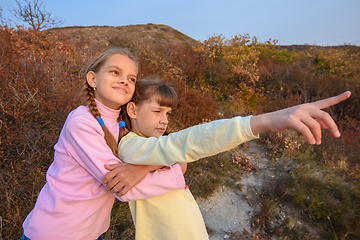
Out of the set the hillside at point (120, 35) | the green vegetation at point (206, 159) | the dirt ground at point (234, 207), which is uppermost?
the hillside at point (120, 35)

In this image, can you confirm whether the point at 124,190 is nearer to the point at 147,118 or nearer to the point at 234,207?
the point at 147,118

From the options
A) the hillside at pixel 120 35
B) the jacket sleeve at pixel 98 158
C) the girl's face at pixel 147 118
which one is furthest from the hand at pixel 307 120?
the hillside at pixel 120 35

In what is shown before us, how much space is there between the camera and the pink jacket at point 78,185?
1055 millimetres

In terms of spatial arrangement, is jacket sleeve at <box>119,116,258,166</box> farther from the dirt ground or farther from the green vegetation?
the dirt ground

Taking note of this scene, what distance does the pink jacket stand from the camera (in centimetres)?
105

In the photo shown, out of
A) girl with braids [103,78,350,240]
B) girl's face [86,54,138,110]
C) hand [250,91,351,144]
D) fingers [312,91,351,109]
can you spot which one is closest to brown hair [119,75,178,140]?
girl with braids [103,78,350,240]

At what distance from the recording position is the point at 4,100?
2867 mm

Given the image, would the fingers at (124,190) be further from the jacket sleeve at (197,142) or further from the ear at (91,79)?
the ear at (91,79)

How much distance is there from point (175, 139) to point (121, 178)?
14.2 inches

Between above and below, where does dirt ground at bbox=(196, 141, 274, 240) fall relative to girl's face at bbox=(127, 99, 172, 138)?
below

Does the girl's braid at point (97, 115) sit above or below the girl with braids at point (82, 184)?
above

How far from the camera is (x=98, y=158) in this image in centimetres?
102

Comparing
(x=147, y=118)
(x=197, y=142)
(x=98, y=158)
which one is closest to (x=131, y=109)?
(x=147, y=118)

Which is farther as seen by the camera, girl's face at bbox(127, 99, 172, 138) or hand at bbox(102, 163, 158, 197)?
girl's face at bbox(127, 99, 172, 138)
